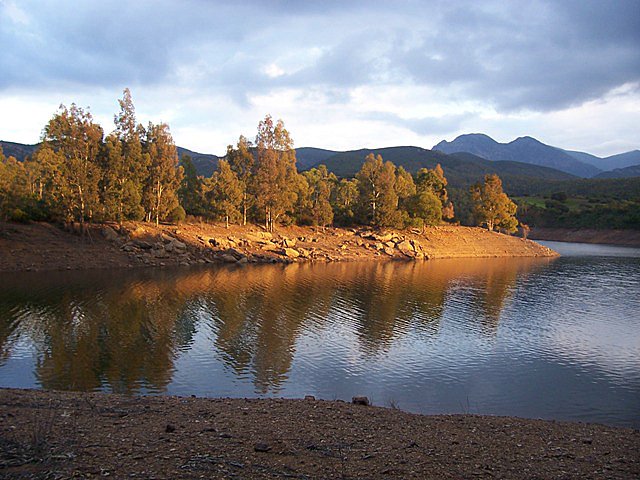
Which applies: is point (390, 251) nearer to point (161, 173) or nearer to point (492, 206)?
point (492, 206)

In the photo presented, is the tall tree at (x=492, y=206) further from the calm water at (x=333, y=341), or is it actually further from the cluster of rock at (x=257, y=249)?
the calm water at (x=333, y=341)

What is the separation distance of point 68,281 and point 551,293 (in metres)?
40.0

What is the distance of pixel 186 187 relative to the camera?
203ft

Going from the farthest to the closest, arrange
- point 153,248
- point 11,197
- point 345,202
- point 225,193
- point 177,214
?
point 345,202 → point 225,193 → point 177,214 → point 153,248 → point 11,197

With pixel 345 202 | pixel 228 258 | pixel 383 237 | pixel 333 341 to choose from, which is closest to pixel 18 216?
pixel 228 258

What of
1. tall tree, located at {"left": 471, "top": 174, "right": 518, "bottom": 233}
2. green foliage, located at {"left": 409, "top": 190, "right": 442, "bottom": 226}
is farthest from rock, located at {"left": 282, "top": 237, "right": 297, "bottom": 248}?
tall tree, located at {"left": 471, "top": 174, "right": 518, "bottom": 233}

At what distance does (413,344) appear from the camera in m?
21.9

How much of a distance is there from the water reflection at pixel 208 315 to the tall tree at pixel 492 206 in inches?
1600

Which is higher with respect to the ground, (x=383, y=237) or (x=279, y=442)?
(x=383, y=237)

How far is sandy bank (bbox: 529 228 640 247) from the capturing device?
102 metres

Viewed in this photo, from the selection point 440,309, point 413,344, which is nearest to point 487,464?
point 413,344

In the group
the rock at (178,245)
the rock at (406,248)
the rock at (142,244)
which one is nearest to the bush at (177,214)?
the rock at (178,245)

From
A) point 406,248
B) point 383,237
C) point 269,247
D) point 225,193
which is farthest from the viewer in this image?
point 383,237

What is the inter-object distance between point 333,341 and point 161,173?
37.5 m
